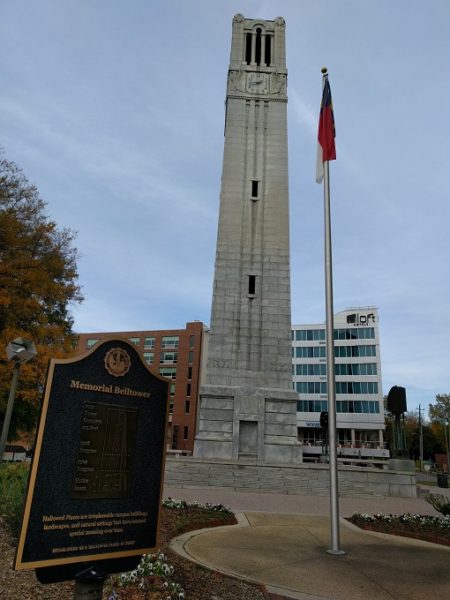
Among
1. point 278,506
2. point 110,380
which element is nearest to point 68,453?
point 110,380

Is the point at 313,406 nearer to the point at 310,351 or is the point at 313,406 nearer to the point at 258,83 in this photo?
the point at 310,351

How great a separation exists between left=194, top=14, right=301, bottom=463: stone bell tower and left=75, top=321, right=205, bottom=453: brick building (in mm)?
43701

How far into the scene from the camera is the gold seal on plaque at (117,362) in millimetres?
4898

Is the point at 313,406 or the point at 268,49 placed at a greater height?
the point at 268,49

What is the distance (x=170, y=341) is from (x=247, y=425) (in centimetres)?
5442

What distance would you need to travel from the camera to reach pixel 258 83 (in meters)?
35.2

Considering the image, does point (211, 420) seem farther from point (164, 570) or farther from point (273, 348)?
point (164, 570)

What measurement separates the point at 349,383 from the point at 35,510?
Answer: 73968mm

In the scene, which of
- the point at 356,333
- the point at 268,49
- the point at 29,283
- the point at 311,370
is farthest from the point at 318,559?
the point at 356,333

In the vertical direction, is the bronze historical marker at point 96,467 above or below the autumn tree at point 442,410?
below

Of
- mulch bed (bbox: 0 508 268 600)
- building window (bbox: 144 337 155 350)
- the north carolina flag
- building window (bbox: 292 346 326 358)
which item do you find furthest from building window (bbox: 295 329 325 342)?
mulch bed (bbox: 0 508 268 600)

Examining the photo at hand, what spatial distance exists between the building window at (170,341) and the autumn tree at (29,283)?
54.7 meters

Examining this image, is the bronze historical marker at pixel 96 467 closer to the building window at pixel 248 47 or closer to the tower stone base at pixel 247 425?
the tower stone base at pixel 247 425

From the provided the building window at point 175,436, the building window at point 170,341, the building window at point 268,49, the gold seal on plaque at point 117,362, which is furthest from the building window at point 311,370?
the gold seal on plaque at point 117,362
